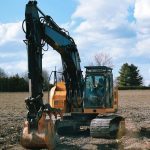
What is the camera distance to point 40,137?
567 inches

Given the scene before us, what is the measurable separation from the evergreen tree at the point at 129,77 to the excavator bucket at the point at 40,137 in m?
90.6

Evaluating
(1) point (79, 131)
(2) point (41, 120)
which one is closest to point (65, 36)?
(1) point (79, 131)

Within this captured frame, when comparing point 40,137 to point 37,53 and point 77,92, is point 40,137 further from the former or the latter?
point 77,92

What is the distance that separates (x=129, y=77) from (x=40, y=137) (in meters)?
91.9

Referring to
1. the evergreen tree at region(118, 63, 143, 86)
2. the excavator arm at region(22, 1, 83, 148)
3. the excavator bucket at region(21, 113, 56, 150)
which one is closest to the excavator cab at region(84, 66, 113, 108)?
the excavator arm at region(22, 1, 83, 148)

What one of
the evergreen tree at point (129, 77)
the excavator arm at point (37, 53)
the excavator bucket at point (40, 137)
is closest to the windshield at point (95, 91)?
the excavator arm at point (37, 53)

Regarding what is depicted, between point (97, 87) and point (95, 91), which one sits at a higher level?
point (97, 87)

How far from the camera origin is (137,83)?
349ft

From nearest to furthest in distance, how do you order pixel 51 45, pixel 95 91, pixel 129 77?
pixel 51 45, pixel 95 91, pixel 129 77

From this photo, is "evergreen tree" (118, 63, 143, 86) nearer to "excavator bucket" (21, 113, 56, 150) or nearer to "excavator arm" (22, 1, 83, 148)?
"excavator arm" (22, 1, 83, 148)

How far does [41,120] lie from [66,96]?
20.6 feet

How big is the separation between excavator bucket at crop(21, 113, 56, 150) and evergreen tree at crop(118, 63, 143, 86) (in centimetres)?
9055

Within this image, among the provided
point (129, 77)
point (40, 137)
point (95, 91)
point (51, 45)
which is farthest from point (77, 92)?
point (129, 77)

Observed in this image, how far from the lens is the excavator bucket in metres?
14.4
